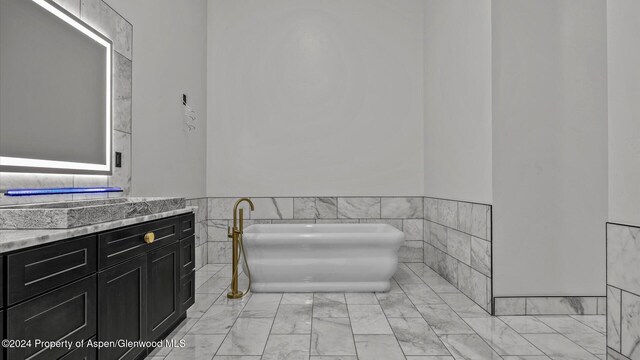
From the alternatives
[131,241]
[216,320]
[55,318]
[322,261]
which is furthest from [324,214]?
[55,318]

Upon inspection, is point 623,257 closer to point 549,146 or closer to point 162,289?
point 549,146

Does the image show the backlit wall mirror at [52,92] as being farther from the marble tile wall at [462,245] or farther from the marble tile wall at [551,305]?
the marble tile wall at [551,305]

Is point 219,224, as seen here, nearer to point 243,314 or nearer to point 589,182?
point 243,314

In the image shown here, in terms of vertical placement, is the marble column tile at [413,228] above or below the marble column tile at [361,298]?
above

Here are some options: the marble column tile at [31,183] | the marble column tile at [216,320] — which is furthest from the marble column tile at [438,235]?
the marble column tile at [31,183]

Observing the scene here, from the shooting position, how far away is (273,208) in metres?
4.17

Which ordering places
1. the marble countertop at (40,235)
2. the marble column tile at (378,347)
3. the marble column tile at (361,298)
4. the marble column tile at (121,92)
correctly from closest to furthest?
the marble countertop at (40,235)
the marble column tile at (378,347)
the marble column tile at (121,92)
the marble column tile at (361,298)

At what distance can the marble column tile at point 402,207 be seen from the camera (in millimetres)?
4195

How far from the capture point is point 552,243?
258 cm

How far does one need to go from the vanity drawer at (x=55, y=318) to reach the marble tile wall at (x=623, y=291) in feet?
7.21

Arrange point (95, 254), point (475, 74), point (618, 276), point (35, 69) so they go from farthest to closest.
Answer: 1. point (475, 74)
2. point (35, 69)
3. point (618, 276)
4. point (95, 254)

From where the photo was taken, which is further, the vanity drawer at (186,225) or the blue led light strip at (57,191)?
the vanity drawer at (186,225)

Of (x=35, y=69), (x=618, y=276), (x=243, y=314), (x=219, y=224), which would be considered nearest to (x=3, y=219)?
(x=35, y=69)

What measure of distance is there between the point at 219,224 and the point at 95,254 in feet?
9.08
